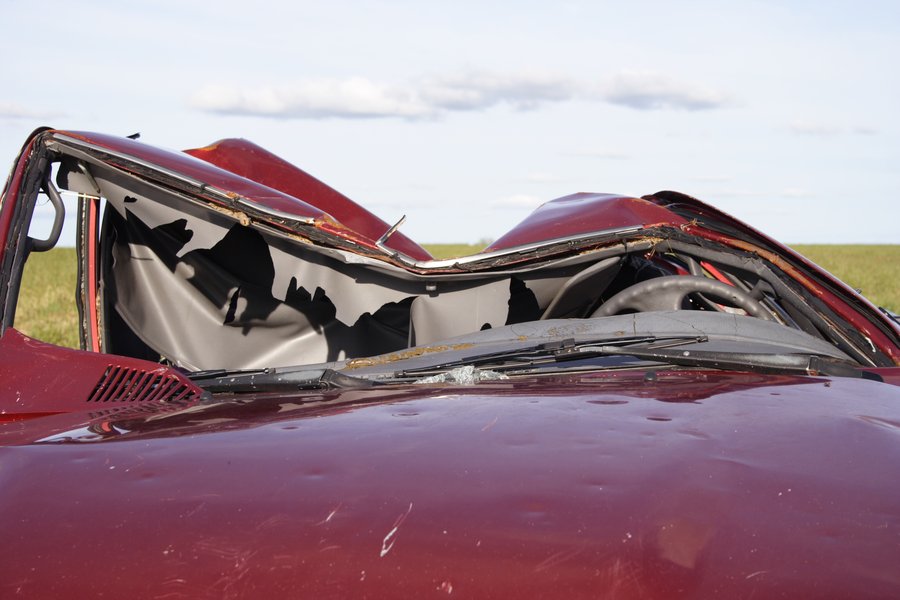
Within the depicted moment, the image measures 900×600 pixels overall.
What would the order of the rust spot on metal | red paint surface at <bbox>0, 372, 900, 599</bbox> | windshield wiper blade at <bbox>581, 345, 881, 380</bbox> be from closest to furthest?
red paint surface at <bbox>0, 372, 900, 599</bbox>
windshield wiper blade at <bbox>581, 345, 881, 380</bbox>
the rust spot on metal

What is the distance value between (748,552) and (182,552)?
0.77 meters

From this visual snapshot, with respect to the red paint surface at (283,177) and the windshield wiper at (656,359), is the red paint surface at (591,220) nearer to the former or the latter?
the windshield wiper at (656,359)

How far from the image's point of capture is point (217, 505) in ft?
4.38

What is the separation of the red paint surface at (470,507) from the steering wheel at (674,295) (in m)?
1.07

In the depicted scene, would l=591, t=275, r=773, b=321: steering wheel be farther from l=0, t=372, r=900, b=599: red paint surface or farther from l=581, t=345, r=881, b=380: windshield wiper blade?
l=0, t=372, r=900, b=599: red paint surface

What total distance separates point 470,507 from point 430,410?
48 cm

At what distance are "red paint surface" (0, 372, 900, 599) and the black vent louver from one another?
16.6 inches

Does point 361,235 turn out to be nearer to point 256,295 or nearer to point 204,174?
point 204,174

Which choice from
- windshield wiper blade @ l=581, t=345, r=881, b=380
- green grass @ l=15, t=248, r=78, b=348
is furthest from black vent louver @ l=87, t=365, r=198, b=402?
green grass @ l=15, t=248, r=78, b=348

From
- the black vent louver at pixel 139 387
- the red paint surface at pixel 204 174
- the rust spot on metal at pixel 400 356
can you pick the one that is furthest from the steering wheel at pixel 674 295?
the black vent louver at pixel 139 387

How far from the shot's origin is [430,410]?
175 centimetres

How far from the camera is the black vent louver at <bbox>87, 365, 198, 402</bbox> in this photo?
Answer: 2.14 metres

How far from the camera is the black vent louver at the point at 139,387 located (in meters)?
2.14

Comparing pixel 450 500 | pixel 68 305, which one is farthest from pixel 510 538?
pixel 68 305
